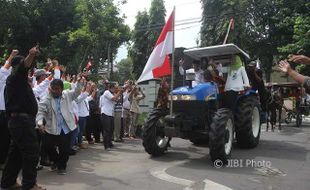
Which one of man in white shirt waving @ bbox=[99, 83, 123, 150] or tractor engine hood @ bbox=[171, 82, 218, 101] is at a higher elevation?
tractor engine hood @ bbox=[171, 82, 218, 101]

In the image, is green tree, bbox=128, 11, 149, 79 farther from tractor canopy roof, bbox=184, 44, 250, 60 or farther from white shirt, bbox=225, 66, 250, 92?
white shirt, bbox=225, 66, 250, 92

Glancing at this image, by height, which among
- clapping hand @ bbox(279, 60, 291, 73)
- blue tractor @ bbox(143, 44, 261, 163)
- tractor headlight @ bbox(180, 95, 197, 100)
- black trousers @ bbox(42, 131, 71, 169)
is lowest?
black trousers @ bbox(42, 131, 71, 169)

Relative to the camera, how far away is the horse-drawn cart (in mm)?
19425

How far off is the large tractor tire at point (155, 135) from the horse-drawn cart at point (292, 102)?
30.8ft

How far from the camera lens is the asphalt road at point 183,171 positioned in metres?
7.03

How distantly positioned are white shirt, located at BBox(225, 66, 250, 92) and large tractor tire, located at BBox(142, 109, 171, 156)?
1796 mm

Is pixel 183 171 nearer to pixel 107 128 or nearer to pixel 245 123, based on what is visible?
pixel 245 123

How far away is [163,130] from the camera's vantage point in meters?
9.52

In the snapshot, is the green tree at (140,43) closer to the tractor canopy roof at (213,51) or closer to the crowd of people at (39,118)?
the crowd of people at (39,118)

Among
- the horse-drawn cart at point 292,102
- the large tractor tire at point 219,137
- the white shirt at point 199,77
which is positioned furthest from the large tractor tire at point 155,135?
the horse-drawn cart at point 292,102

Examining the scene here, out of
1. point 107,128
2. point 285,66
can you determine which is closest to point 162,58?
point 107,128

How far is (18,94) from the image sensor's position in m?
6.26

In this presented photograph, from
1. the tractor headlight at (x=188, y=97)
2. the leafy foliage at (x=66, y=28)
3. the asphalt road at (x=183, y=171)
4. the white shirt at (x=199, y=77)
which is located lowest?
the asphalt road at (x=183, y=171)

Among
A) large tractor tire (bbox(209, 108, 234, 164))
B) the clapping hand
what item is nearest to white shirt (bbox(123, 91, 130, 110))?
large tractor tire (bbox(209, 108, 234, 164))
